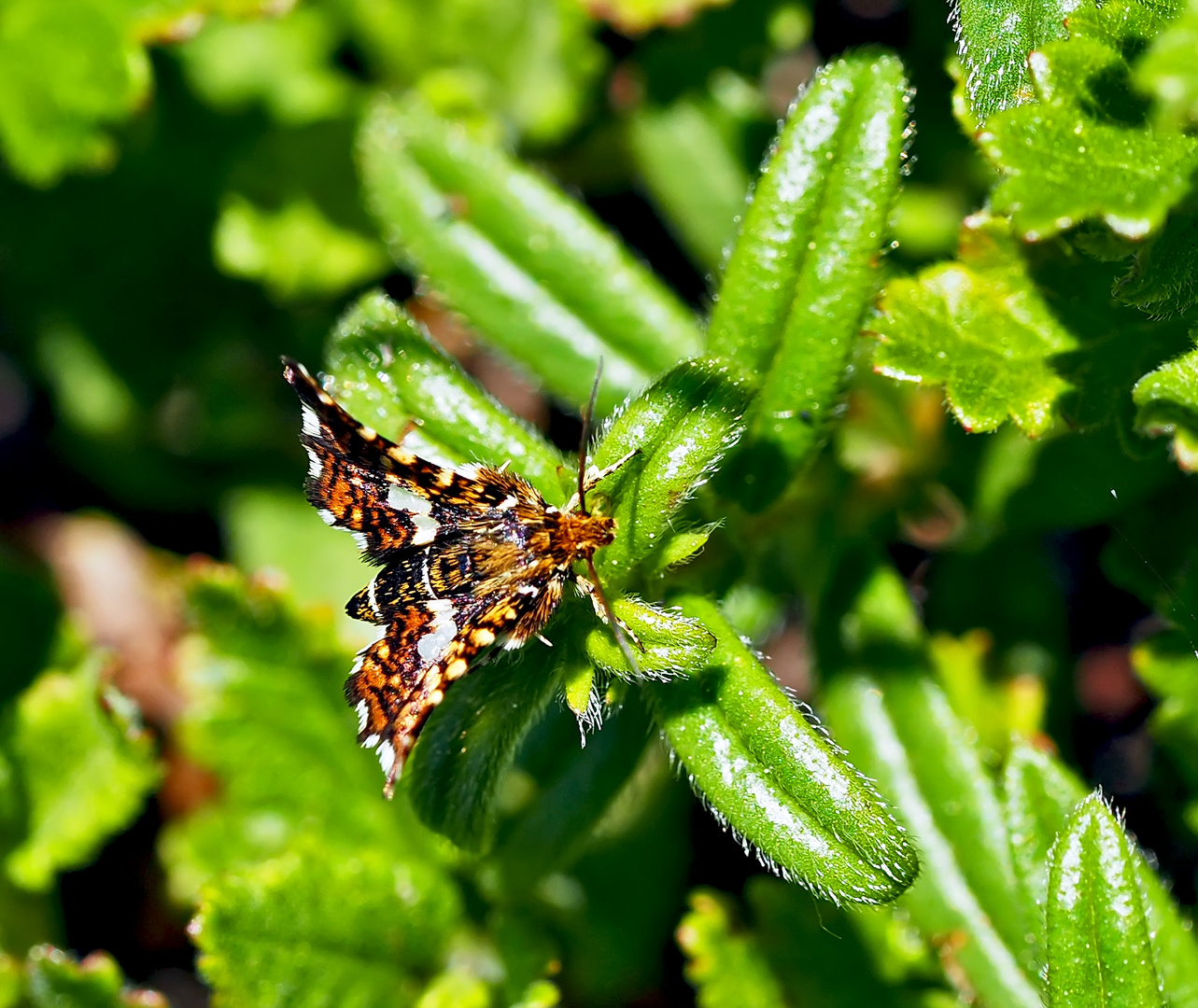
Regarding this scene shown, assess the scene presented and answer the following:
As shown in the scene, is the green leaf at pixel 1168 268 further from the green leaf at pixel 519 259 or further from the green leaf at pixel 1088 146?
the green leaf at pixel 519 259

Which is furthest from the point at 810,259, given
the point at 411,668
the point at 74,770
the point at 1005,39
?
the point at 74,770

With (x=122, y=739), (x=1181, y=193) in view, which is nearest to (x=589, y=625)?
(x=1181, y=193)

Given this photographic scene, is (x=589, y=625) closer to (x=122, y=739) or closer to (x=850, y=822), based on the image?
(x=850, y=822)

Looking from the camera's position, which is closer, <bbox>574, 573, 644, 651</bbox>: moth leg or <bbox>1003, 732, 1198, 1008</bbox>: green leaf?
<bbox>574, 573, 644, 651</bbox>: moth leg

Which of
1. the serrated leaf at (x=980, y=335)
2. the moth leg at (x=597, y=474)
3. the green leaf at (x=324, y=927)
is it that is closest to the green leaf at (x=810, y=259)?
the serrated leaf at (x=980, y=335)

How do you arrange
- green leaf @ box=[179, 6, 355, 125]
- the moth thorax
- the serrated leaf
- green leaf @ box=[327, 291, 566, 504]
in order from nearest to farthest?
the moth thorax < the serrated leaf < green leaf @ box=[327, 291, 566, 504] < green leaf @ box=[179, 6, 355, 125]

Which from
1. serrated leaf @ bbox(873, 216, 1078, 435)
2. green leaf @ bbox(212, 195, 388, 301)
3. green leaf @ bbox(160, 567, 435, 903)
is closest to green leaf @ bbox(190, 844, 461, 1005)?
green leaf @ bbox(160, 567, 435, 903)

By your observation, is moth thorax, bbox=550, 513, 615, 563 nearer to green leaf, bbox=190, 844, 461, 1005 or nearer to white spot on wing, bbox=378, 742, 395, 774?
white spot on wing, bbox=378, 742, 395, 774
